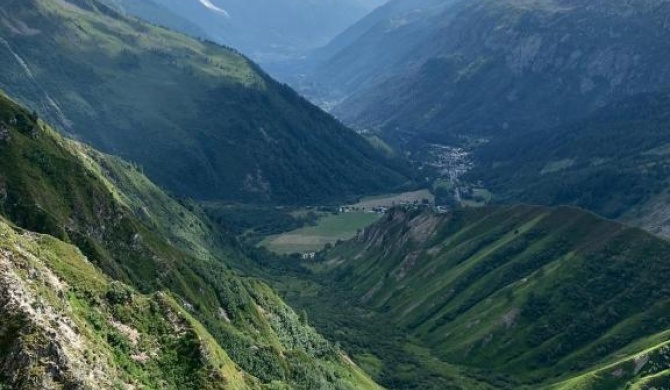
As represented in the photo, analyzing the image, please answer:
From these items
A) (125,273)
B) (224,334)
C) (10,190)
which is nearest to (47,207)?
(10,190)

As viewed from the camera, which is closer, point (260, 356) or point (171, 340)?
point (171, 340)

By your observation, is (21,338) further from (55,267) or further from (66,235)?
(66,235)

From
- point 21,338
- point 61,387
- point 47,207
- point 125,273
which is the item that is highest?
point 47,207

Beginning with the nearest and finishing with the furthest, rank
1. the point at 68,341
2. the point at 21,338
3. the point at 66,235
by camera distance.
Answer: the point at 21,338
the point at 68,341
the point at 66,235

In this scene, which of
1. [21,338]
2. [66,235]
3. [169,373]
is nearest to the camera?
[21,338]

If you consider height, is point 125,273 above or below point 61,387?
above

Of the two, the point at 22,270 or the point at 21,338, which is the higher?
the point at 22,270

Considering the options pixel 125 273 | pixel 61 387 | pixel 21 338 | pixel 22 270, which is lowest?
pixel 61 387

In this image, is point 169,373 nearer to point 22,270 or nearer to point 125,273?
point 22,270

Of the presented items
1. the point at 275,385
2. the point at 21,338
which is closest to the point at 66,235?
the point at 275,385
